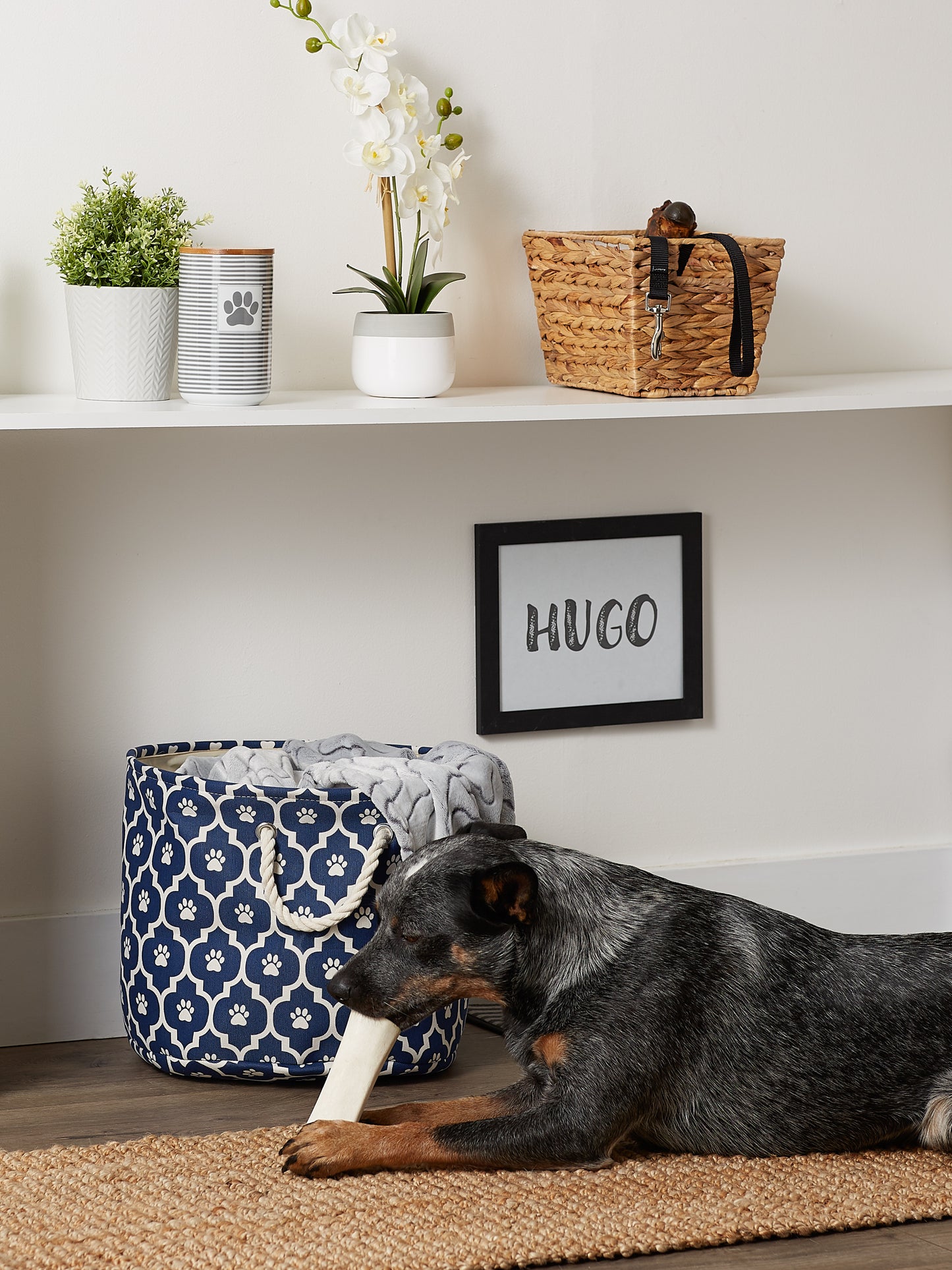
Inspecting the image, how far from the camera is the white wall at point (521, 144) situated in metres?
1.94

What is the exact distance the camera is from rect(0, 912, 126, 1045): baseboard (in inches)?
80.9

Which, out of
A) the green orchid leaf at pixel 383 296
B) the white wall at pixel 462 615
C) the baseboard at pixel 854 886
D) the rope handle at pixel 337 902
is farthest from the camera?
the baseboard at pixel 854 886

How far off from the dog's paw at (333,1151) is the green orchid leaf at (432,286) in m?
0.99

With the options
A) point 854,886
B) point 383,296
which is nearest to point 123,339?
point 383,296

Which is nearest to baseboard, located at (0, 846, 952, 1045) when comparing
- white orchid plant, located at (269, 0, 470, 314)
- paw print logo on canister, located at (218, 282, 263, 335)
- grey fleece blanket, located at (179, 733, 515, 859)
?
grey fleece blanket, located at (179, 733, 515, 859)

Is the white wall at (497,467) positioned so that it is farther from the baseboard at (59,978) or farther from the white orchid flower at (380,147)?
the white orchid flower at (380,147)

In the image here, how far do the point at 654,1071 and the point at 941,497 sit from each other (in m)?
1.17

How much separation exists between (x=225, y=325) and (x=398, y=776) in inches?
22.8

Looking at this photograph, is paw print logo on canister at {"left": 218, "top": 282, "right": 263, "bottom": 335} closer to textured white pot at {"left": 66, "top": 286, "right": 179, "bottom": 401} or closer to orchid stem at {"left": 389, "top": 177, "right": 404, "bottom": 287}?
textured white pot at {"left": 66, "top": 286, "right": 179, "bottom": 401}

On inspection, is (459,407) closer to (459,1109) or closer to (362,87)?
(362,87)

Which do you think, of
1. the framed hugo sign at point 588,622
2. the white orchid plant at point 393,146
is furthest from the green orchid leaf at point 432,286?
the framed hugo sign at point 588,622

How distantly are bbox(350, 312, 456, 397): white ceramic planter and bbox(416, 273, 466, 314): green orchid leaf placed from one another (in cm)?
5

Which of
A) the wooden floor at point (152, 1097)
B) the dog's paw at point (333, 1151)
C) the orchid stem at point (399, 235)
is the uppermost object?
the orchid stem at point (399, 235)

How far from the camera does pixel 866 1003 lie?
163 centimetres
